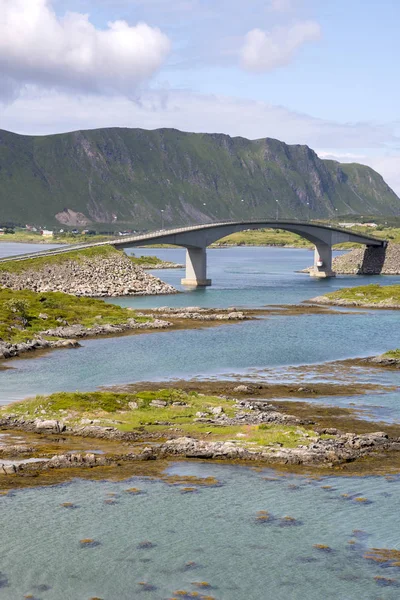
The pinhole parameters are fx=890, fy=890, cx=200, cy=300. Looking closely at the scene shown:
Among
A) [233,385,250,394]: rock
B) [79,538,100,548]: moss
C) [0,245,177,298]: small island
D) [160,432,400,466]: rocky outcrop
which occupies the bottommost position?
[79,538,100,548]: moss

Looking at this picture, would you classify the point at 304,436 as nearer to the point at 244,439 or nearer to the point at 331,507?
the point at 244,439

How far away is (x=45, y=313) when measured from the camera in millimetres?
94750

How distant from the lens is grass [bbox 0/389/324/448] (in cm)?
4312

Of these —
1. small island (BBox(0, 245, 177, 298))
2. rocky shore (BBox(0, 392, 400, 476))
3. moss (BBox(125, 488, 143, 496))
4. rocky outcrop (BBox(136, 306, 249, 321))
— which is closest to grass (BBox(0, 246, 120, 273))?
small island (BBox(0, 245, 177, 298))

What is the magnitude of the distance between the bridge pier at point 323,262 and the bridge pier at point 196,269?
39.1m

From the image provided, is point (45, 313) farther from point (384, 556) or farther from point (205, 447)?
point (384, 556)

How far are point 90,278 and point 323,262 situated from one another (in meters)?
69.9

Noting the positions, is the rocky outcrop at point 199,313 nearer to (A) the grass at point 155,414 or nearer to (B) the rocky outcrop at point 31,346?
(B) the rocky outcrop at point 31,346

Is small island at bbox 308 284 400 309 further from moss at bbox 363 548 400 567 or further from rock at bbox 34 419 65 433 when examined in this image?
moss at bbox 363 548 400 567

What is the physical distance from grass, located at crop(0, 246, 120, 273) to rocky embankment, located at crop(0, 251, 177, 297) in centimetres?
30

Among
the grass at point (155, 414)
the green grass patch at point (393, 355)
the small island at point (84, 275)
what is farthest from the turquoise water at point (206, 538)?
the small island at point (84, 275)

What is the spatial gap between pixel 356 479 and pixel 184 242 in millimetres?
123259

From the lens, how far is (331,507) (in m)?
34.6

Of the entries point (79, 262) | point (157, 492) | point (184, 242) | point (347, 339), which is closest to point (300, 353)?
point (347, 339)
